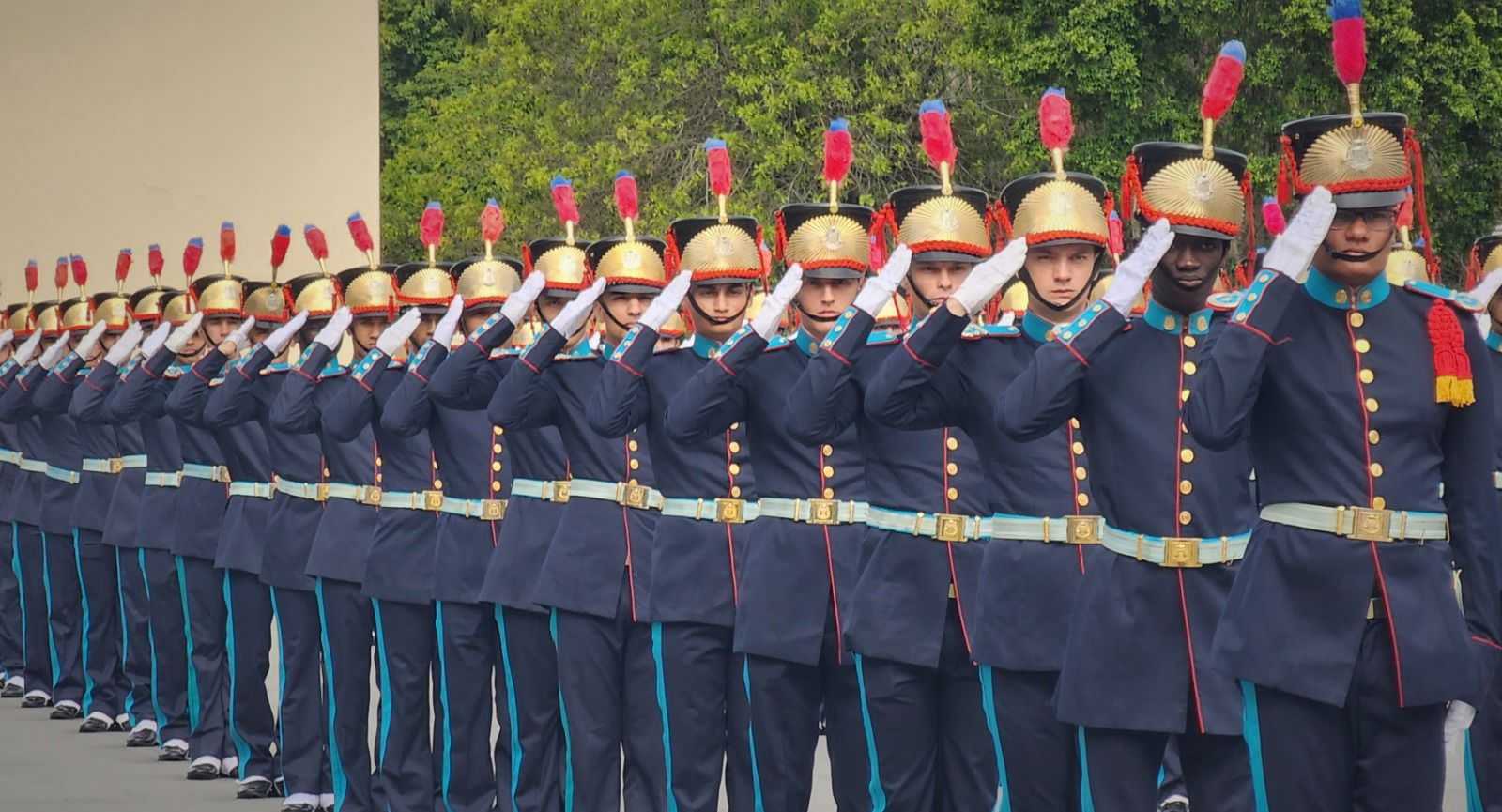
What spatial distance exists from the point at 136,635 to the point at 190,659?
1292mm

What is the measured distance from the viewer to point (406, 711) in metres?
8.41

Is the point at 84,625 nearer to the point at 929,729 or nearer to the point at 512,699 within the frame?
the point at 512,699

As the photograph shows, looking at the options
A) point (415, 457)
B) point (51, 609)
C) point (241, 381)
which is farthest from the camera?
point (51, 609)

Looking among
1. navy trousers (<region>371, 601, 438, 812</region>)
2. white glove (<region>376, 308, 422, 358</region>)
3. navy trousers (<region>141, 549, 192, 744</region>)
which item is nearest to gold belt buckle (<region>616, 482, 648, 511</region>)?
navy trousers (<region>371, 601, 438, 812</region>)

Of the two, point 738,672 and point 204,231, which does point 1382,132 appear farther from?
point 204,231

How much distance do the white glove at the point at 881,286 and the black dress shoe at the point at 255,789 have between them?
14.6ft

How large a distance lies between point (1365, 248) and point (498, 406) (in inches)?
136

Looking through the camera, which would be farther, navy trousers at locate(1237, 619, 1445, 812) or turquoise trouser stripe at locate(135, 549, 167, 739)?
turquoise trouser stripe at locate(135, 549, 167, 739)

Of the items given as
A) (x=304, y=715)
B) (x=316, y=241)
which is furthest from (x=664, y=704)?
(x=316, y=241)

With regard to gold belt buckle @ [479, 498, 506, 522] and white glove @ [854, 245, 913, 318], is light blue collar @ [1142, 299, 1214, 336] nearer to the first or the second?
white glove @ [854, 245, 913, 318]

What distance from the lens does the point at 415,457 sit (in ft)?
28.5

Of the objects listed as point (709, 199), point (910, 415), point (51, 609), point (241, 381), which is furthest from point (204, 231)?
point (910, 415)

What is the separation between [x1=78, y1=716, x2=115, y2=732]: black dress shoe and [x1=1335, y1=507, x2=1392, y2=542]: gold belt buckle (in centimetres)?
844

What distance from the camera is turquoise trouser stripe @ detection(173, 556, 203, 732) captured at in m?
10.3
